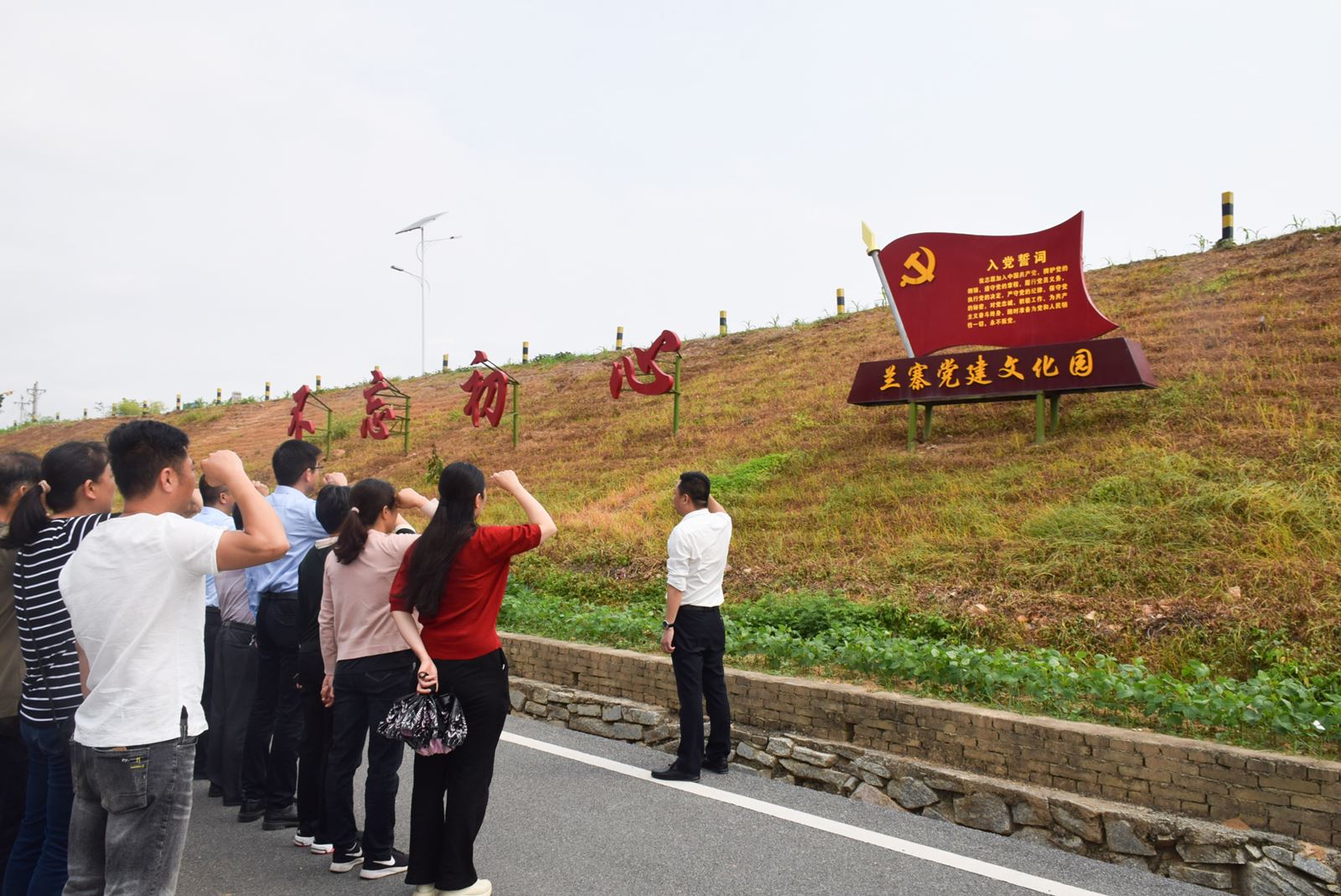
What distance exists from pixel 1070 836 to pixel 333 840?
3.29 meters

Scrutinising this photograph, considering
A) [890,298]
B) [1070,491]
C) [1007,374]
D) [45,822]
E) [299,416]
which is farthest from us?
[299,416]

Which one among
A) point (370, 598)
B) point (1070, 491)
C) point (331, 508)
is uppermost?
point (331, 508)

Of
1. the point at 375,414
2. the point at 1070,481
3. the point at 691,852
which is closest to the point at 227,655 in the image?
the point at 691,852

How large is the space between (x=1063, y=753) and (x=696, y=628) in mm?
1995

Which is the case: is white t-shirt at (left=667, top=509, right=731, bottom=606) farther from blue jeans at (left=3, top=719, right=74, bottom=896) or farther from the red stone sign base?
the red stone sign base

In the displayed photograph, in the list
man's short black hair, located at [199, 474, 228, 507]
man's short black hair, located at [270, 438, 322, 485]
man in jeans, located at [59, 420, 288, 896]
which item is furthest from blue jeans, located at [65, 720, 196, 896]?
man's short black hair, located at [199, 474, 228, 507]

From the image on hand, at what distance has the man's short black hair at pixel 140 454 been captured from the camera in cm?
284

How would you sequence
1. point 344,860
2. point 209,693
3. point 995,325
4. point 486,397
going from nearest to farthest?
point 344,860 → point 209,693 → point 995,325 → point 486,397

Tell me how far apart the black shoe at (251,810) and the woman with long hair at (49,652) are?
1.55 m

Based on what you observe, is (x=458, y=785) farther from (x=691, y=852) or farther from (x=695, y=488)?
(x=695, y=488)

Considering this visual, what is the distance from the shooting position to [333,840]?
13.8 feet

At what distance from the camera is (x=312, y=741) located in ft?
15.0

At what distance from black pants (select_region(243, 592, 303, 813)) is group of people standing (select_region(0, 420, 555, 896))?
11 mm

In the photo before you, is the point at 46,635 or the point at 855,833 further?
the point at 855,833
